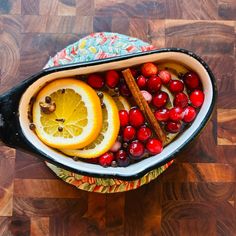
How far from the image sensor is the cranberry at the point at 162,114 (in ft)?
3.01

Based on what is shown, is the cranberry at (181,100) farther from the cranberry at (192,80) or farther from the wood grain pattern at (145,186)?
the wood grain pattern at (145,186)

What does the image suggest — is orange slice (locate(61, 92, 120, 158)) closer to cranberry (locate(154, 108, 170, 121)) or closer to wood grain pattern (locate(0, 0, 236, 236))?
cranberry (locate(154, 108, 170, 121))

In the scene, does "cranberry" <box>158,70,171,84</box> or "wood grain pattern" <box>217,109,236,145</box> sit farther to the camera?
"wood grain pattern" <box>217,109,236,145</box>

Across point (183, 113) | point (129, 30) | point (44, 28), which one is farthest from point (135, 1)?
point (183, 113)

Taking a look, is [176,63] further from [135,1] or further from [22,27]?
[22,27]

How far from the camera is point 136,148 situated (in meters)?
0.92

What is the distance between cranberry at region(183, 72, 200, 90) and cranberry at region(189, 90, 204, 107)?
1cm

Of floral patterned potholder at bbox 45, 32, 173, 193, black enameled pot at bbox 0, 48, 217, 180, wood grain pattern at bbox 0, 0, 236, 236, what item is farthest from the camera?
wood grain pattern at bbox 0, 0, 236, 236

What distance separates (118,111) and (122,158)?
0.09 meters

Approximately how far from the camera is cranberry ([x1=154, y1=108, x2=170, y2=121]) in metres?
0.92

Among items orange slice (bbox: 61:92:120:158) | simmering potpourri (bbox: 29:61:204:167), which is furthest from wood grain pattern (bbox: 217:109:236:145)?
orange slice (bbox: 61:92:120:158)

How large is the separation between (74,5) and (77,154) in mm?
381

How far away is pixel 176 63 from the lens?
921 millimetres

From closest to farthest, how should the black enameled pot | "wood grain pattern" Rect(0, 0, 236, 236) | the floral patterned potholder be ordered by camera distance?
the black enameled pot, the floral patterned potholder, "wood grain pattern" Rect(0, 0, 236, 236)
